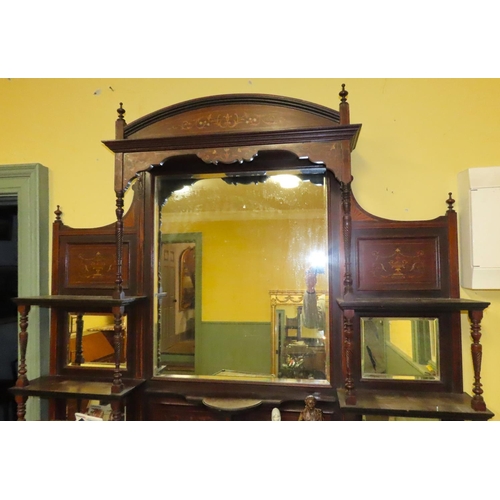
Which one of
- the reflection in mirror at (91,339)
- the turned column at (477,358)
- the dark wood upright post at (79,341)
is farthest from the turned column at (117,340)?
the turned column at (477,358)

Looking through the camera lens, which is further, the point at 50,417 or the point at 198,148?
the point at 50,417

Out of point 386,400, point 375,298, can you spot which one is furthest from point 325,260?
point 386,400

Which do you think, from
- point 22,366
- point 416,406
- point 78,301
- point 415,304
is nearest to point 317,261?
point 415,304

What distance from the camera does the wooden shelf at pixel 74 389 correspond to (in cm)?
131

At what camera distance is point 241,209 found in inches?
57.1

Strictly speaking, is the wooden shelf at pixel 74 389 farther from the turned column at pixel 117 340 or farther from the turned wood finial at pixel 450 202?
the turned wood finial at pixel 450 202

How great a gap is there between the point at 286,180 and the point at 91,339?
43.8 inches

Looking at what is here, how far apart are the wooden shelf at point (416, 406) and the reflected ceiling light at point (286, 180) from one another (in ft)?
2.75

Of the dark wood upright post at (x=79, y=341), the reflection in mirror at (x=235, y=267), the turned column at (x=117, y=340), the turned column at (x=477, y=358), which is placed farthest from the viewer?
the dark wood upright post at (x=79, y=341)

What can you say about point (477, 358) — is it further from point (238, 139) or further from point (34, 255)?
point (34, 255)

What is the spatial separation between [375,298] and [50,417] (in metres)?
1.50

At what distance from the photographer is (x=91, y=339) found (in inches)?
59.6

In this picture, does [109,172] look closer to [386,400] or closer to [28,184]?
[28,184]

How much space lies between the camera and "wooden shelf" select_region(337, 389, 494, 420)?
3.66 ft
